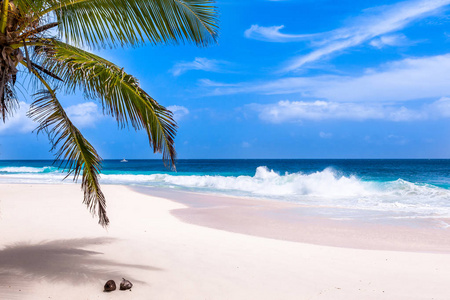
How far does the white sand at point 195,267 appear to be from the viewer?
4109mm

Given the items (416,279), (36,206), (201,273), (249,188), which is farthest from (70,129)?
(249,188)

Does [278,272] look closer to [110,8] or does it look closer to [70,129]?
[70,129]

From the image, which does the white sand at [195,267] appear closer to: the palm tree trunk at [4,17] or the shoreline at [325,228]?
the shoreline at [325,228]

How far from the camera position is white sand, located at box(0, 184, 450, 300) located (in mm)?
4109

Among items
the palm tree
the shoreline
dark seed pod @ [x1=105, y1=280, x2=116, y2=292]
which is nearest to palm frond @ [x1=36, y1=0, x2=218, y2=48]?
the palm tree

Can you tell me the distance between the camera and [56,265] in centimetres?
476

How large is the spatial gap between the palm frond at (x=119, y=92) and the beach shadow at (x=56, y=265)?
1687 mm

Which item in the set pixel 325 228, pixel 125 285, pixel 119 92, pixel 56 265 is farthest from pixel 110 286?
pixel 325 228

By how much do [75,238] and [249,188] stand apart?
59.6 feet

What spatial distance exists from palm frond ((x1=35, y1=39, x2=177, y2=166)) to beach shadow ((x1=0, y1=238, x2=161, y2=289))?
5.53 feet

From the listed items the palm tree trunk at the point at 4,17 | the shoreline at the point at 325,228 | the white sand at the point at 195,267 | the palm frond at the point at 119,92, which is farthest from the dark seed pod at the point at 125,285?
the shoreline at the point at 325,228

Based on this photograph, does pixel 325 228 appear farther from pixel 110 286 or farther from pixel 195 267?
pixel 110 286

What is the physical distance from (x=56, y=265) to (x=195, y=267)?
1.83 metres

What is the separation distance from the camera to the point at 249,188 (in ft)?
78.8
